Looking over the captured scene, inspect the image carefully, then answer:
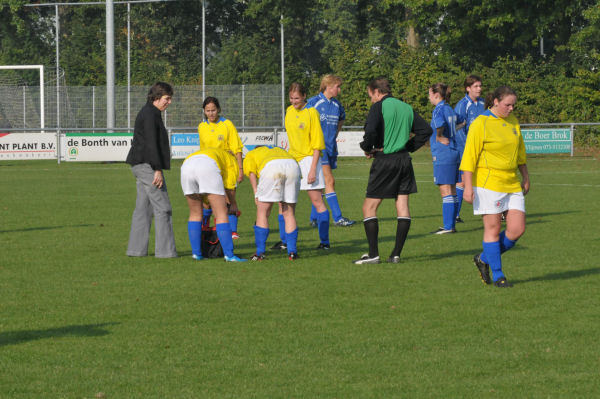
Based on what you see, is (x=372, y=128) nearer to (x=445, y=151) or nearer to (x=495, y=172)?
(x=495, y=172)

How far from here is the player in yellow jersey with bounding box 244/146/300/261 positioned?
1085 centimetres

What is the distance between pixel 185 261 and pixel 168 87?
1.85 meters

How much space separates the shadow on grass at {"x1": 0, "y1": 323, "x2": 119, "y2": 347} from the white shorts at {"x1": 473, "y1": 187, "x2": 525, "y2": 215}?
11.2ft

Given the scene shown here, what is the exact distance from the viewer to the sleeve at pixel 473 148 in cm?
913

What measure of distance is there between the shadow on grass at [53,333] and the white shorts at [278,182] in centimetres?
353

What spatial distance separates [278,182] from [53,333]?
3951 millimetres

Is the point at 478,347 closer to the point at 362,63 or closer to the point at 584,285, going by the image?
the point at 584,285

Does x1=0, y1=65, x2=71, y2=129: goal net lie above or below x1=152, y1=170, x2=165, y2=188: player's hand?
above

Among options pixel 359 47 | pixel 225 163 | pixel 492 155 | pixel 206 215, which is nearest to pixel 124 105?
pixel 359 47

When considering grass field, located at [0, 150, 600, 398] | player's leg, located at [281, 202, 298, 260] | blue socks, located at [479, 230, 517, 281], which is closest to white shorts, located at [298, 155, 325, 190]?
grass field, located at [0, 150, 600, 398]

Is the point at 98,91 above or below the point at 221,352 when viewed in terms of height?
above

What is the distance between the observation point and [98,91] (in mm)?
42688

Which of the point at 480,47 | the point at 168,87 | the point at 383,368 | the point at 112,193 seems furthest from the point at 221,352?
the point at 480,47

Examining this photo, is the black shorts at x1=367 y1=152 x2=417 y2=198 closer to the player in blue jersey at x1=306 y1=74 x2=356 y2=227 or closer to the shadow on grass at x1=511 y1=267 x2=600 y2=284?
the shadow on grass at x1=511 y1=267 x2=600 y2=284
